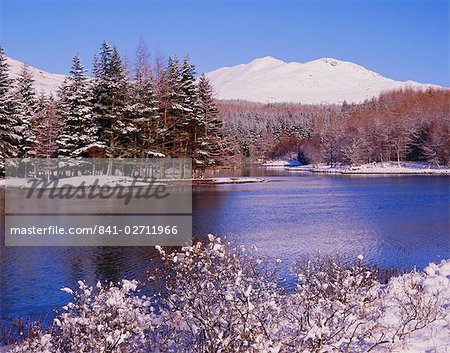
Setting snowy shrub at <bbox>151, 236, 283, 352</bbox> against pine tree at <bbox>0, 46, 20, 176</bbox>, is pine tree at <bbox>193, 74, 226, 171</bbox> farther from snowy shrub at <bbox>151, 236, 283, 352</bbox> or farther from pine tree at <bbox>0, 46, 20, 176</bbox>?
snowy shrub at <bbox>151, 236, 283, 352</bbox>

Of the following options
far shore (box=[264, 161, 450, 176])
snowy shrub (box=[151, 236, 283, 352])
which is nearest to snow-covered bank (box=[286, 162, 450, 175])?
far shore (box=[264, 161, 450, 176])

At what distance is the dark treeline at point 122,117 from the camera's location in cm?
4756

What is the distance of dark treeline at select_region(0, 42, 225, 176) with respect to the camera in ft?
156

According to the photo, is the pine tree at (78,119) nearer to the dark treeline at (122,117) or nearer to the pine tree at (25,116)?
the dark treeline at (122,117)

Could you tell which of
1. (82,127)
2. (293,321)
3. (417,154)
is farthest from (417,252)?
(417,154)

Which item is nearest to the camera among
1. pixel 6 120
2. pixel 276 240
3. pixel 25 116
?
pixel 276 240

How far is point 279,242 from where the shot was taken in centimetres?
1967

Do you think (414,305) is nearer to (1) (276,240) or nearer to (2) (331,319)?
(2) (331,319)

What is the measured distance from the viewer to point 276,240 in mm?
20188

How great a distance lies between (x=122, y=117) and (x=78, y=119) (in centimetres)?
405

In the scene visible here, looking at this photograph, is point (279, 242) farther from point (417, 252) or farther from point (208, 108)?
point (208, 108)

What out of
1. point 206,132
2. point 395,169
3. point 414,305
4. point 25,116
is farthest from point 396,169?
point 414,305

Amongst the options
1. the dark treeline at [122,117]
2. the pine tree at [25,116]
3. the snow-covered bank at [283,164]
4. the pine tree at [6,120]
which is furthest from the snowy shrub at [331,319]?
the snow-covered bank at [283,164]

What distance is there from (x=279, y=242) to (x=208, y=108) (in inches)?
1565
